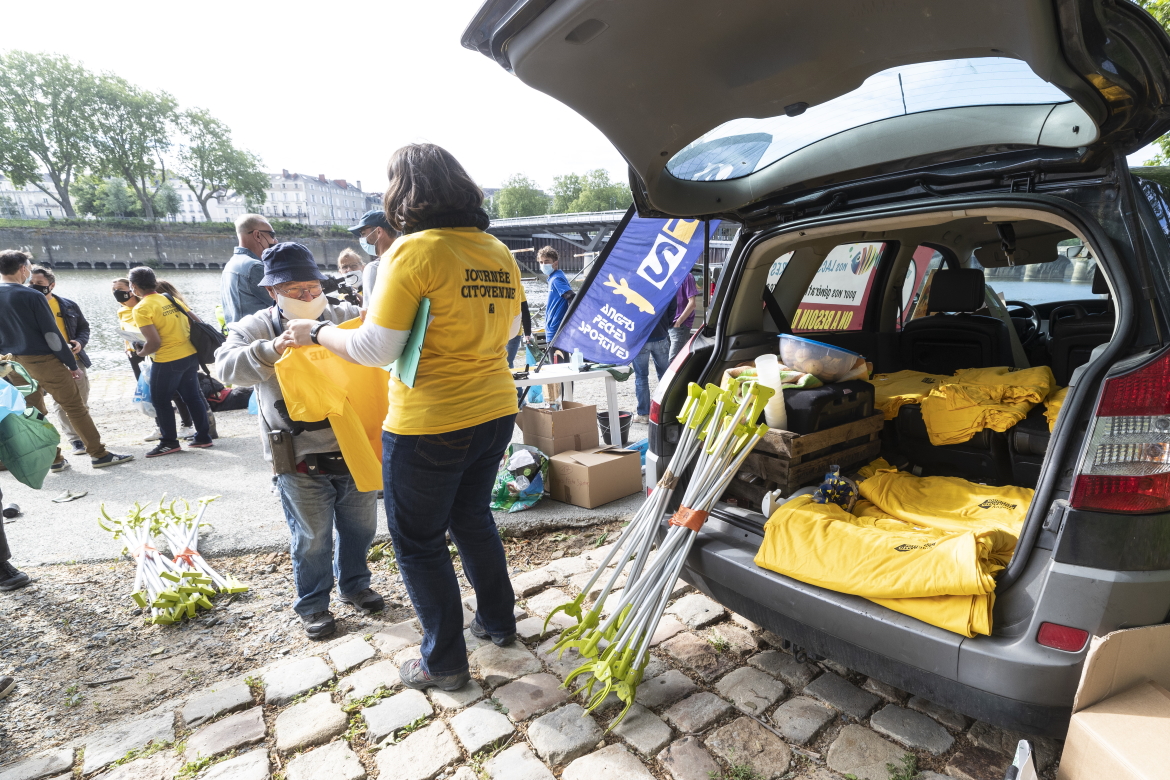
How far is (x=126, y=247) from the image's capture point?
54594mm

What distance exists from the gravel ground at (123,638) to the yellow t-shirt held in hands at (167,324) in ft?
8.91

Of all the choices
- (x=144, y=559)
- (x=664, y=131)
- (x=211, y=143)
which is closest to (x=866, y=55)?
(x=664, y=131)

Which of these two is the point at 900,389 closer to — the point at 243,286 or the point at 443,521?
the point at 443,521

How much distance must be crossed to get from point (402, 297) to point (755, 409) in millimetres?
1305

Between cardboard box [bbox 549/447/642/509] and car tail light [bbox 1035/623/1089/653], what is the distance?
8.91 ft

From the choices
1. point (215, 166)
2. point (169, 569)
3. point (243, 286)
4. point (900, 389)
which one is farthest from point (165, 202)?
point (900, 389)

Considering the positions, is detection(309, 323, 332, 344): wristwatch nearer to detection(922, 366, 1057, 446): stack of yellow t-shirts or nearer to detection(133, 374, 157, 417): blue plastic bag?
detection(922, 366, 1057, 446): stack of yellow t-shirts

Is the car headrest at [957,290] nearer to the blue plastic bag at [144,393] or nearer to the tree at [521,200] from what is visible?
the blue plastic bag at [144,393]

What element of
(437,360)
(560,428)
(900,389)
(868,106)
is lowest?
(560,428)

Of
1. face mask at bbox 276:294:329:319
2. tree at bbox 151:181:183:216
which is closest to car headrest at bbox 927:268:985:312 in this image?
face mask at bbox 276:294:329:319

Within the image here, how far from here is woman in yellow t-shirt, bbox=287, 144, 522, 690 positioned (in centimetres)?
195

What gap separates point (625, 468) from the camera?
4.19 meters

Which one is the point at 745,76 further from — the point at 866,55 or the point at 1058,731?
the point at 1058,731

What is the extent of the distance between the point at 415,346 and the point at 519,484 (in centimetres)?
218
